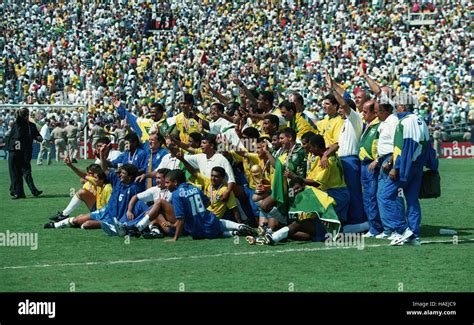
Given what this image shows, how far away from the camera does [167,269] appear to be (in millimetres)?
10477

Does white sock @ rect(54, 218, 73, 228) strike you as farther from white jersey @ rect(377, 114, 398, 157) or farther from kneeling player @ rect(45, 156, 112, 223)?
white jersey @ rect(377, 114, 398, 157)

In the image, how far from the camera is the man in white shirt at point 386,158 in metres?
12.4

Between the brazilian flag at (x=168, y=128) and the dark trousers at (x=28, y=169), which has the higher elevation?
the brazilian flag at (x=168, y=128)

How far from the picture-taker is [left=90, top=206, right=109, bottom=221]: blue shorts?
14480 millimetres

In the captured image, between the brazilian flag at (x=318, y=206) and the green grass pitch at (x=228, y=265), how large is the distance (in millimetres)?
358

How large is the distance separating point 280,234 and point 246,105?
3.88 metres

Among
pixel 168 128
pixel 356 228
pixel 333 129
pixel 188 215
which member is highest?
pixel 168 128

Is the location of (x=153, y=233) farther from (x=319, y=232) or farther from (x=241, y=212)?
(x=319, y=232)

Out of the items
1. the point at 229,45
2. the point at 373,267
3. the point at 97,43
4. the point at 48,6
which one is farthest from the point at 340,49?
the point at 373,267

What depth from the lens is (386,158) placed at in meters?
12.6

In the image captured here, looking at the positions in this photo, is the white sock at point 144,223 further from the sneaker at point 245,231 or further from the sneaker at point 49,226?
the sneaker at point 49,226

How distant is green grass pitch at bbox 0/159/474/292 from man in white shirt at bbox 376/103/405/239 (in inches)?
12.2

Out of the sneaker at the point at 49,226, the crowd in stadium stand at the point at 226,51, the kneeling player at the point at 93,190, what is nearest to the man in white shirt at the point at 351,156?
the kneeling player at the point at 93,190

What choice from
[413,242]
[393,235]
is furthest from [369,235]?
[413,242]
